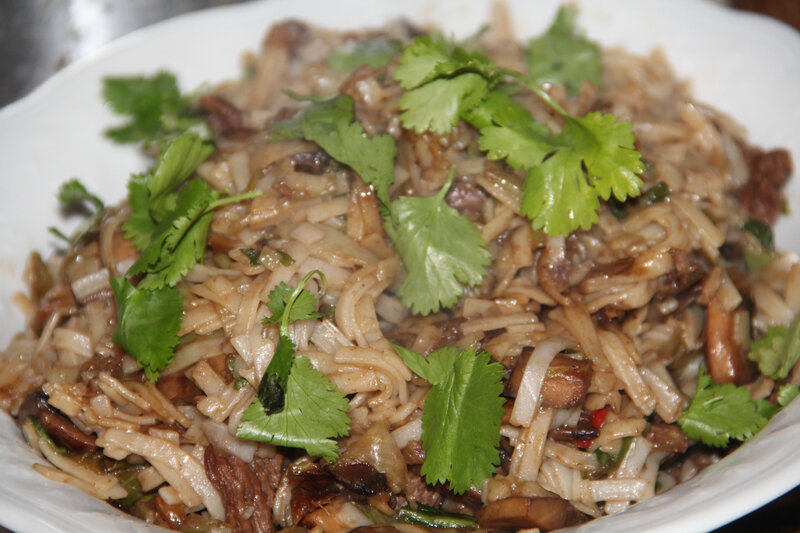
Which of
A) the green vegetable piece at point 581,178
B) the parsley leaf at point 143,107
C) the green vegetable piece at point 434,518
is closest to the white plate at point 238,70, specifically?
the parsley leaf at point 143,107

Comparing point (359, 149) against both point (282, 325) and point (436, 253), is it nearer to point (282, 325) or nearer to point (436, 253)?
point (436, 253)

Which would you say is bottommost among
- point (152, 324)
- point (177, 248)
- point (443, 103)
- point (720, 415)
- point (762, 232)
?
point (720, 415)

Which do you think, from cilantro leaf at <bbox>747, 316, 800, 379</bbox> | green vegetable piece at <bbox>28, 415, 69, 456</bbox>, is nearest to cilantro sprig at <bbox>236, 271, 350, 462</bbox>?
green vegetable piece at <bbox>28, 415, 69, 456</bbox>

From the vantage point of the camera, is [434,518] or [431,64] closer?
[434,518]

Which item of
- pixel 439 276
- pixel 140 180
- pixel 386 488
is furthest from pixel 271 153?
pixel 386 488

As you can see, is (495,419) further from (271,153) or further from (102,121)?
(102,121)

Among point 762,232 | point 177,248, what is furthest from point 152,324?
point 762,232
